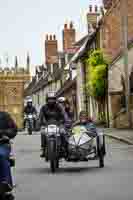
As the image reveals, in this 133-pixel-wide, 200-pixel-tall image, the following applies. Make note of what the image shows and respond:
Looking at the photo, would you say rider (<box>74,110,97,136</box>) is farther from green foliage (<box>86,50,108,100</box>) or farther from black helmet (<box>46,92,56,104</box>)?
green foliage (<box>86,50,108,100</box>)

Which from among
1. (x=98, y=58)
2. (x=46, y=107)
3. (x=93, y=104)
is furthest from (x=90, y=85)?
(x=46, y=107)

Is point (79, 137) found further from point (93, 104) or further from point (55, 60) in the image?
point (55, 60)

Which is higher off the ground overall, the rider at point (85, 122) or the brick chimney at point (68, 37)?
the brick chimney at point (68, 37)

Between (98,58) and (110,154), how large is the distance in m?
33.7

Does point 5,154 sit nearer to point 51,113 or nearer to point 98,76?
point 51,113

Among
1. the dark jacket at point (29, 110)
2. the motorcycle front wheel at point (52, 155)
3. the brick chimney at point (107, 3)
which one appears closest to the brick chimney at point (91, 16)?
the brick chimney at point (107, 3)

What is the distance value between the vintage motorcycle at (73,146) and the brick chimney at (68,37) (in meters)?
70.9

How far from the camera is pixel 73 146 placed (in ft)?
55.4

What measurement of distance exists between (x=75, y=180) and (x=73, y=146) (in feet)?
7.19

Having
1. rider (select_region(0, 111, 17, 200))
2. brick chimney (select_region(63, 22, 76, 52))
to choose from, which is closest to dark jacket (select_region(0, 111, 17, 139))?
rider (select_region(0, 111, 17, 200))

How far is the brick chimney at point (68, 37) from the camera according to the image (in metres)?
88.0

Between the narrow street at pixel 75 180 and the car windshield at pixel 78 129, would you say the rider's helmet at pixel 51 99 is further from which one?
the narrow street at pixel 75 180

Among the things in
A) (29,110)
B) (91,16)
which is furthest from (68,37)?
(29,110)

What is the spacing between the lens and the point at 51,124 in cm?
1669
